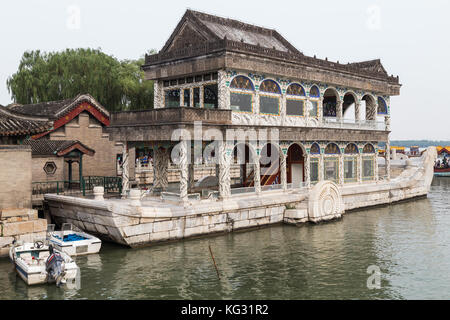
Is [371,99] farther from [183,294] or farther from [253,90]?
[183,294]

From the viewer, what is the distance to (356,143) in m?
33.1

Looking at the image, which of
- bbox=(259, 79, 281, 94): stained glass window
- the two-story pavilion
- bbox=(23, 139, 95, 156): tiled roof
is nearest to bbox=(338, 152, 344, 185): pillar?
the two-story pavilion

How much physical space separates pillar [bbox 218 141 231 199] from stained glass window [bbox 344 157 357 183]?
11.8 metres

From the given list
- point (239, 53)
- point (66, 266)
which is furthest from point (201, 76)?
point (66, 266)

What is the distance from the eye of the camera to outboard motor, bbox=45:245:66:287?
1521cm

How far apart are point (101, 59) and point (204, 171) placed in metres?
14.6

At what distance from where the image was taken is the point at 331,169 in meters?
31.1

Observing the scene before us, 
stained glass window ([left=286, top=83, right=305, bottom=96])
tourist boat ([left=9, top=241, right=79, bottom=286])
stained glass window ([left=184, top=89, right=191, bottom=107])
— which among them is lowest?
tourist boat ([left=9, top=241, right=79, bottom=286])

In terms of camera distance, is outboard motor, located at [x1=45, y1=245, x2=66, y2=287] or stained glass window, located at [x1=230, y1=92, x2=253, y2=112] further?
stained glass window, located at [x1=230, y1=92, x2=253, y2=112]

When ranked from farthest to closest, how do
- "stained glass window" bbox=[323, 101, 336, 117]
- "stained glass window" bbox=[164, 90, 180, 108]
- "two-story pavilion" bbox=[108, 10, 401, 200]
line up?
"stained glass window" bbox=[323, 101, 336, 117] → "stained glass window" bbox=[164, 90, 180, 108] → "two-story pavilion" bbox=[108, 10, 401, 200]

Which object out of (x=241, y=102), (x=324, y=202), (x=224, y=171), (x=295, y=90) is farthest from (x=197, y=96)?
(x=324, y=202)

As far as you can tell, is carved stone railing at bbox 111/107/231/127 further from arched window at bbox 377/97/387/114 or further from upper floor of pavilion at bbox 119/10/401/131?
arched window at bbox 377/97/387/114

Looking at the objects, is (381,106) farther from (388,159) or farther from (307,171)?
(307,171)

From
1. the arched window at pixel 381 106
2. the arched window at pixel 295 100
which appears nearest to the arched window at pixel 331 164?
the arched window at pixel 295 100
